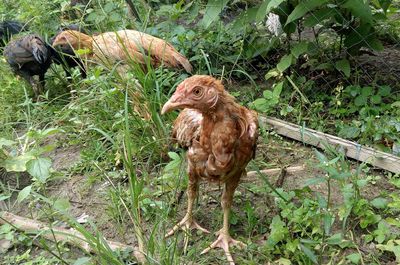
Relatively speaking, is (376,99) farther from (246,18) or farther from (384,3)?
(246,18)

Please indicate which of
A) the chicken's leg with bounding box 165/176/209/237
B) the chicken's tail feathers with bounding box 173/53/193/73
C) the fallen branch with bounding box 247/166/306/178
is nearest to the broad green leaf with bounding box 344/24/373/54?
the fallen branch with bounding box 247/166/306/178

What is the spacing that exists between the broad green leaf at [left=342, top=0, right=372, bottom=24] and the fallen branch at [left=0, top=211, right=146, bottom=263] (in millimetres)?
2010

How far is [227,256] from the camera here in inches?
105

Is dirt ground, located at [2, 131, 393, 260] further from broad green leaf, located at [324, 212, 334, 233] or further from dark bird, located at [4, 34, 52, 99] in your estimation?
dark bird, located at [4, 34, 52, 99]

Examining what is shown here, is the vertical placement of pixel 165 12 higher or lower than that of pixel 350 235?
higher

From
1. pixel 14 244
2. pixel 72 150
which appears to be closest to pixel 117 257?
pixel 14 244

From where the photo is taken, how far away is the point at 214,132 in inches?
96.9

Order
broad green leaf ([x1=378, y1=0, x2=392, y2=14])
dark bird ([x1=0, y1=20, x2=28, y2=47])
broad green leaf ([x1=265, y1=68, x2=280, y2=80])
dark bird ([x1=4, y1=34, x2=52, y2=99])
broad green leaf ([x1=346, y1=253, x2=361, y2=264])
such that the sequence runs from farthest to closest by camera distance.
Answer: dark bird ([x1=0, y1=20, x2=28, y2=47]), dark bird ([x1=4, y1=34, x2=52, y2=99]), broad green leaf ([x1=265, y1=68, x2=280, y2=80]), broad green leaf ([x1=378, y1=0, x2=392, y2=14]), broad green leaf ([x1=346, y1=253, x2=361, y2=264])

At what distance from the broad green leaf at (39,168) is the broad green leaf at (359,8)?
209 centimetres

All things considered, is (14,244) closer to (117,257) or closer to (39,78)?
(117,257)

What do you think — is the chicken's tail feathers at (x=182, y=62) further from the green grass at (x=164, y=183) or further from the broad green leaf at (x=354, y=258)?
the broad green leaf at (x=354, y=258)

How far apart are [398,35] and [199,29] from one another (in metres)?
1.68

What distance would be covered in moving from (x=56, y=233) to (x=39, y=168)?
0.33 meters

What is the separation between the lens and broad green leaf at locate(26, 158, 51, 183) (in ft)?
8.39
